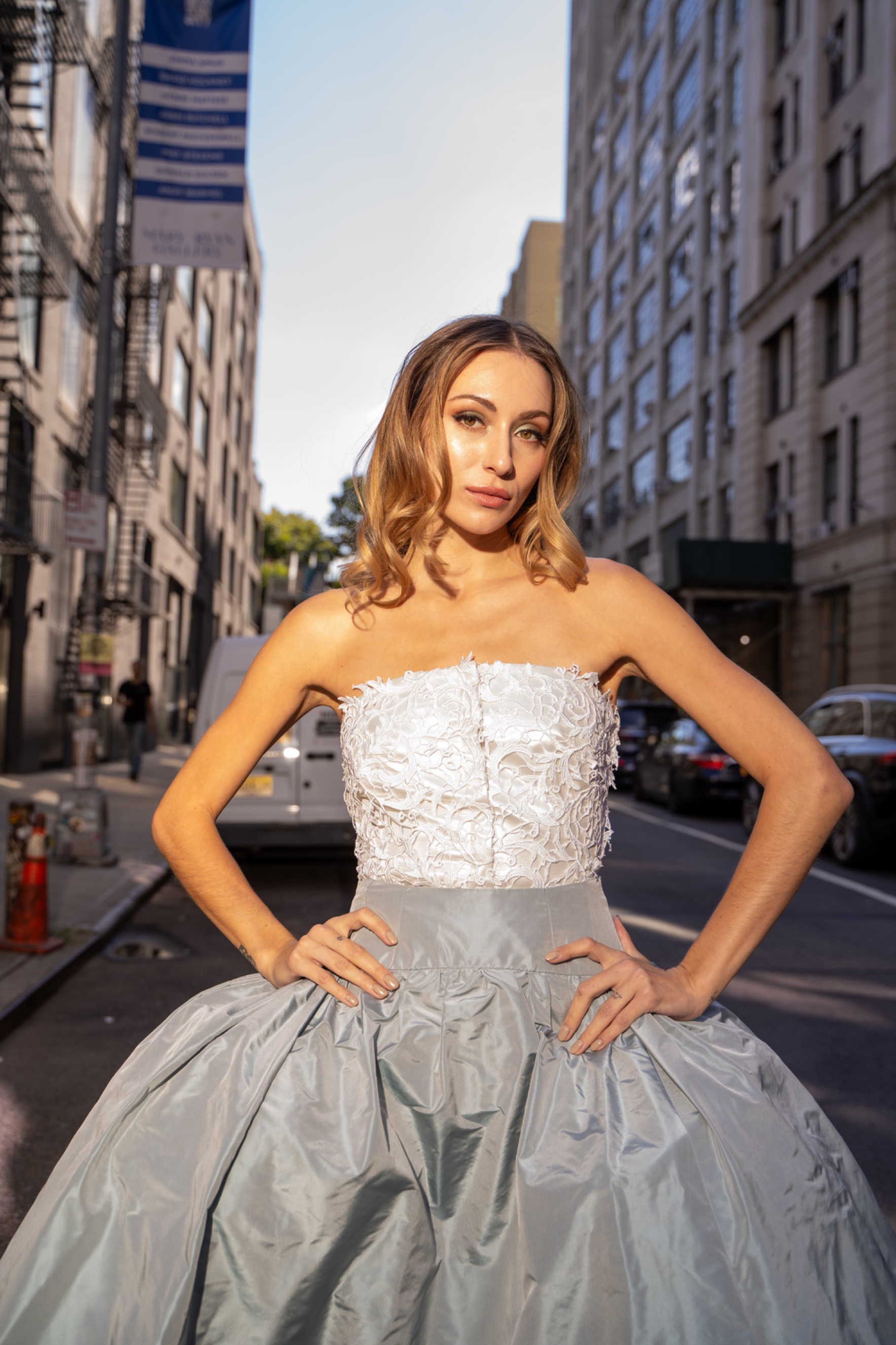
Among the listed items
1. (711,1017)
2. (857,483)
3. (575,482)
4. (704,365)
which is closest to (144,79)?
(575,482)

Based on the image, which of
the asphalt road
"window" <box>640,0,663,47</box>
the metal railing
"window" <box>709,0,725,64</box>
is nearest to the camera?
the asphalt road

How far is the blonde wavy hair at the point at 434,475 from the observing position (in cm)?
211

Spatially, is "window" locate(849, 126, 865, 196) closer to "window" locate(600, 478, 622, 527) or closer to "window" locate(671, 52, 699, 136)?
"window" locate(671, 52, 699, 136)

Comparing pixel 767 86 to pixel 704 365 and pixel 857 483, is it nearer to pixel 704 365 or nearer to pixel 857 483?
pixel 704 365

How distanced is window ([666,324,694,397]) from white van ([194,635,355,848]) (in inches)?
1260

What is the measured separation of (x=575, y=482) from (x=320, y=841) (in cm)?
785

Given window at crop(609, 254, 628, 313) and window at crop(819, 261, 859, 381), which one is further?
window at crop(609, 254, 628, 313)

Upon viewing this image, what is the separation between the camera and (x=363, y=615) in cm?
212

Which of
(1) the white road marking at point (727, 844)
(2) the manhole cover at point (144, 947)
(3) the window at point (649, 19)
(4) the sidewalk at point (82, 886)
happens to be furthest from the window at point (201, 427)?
(2) the manhole cover at point (144, 947)

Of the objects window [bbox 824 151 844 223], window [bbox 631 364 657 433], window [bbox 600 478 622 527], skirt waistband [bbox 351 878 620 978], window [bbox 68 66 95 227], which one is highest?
window [bbox 824 151 844 223]

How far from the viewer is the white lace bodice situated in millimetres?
1915

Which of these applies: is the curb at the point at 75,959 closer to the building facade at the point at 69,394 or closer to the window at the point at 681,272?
the building facade at the point at 69,394

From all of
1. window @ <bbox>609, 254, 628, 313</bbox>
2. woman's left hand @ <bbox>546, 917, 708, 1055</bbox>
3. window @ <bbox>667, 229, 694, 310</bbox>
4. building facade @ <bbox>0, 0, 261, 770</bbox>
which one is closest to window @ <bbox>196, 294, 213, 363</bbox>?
building facade @ <bbox>0, 0, 261, 770</bbox>

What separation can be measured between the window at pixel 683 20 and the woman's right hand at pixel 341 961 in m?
45.3
